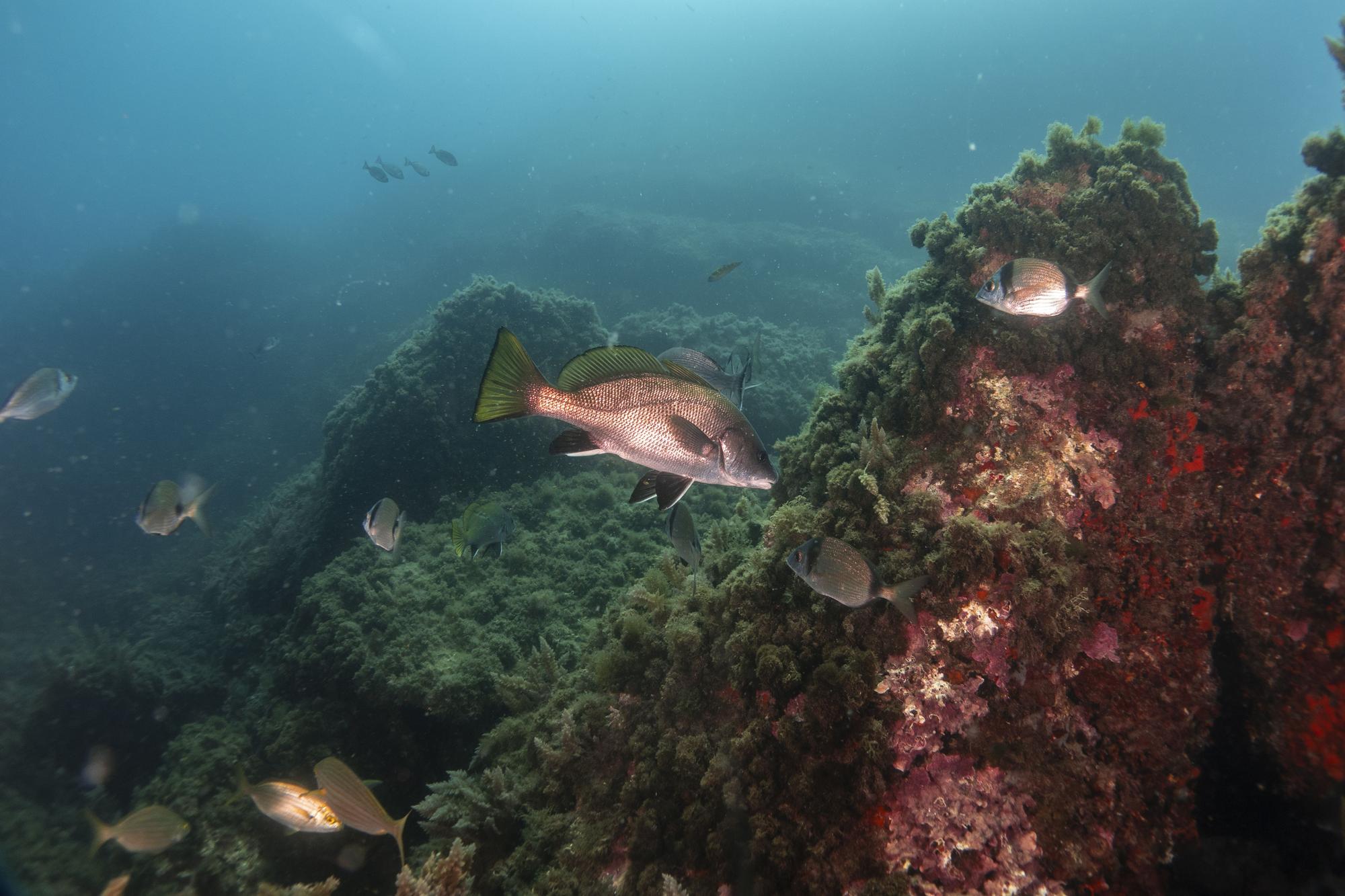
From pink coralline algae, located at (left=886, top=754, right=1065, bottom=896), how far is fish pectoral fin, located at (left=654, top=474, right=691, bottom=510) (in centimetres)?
210

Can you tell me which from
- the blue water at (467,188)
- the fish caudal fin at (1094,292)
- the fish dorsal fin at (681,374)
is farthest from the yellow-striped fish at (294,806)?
the blue water at (467,188)

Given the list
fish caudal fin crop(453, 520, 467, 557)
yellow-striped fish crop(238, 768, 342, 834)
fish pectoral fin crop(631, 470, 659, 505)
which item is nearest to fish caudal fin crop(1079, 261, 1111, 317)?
fish pectoral fin crop(631, 470, 659, 505)

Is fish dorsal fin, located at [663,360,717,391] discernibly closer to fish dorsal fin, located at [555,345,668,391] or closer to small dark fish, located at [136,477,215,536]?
fish dorsal fin, located at [555,345,668,391]

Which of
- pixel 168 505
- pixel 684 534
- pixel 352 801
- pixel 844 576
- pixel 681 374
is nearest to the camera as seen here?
pixel 681 374

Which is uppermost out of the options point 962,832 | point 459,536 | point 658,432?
point 658,432

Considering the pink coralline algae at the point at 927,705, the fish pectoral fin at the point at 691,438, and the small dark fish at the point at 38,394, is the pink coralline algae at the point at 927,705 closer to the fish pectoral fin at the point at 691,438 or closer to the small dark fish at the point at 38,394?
the fish pectoral fin at the point at 691,438

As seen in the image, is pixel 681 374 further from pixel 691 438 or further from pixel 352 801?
pixel 352 801

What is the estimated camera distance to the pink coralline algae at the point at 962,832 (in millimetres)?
2711

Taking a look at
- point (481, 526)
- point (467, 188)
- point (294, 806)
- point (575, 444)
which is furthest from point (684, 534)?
point (467, 188)

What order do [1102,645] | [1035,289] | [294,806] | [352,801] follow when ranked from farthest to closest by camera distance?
[294,806], [352,801], [1035,289], [1102,645]

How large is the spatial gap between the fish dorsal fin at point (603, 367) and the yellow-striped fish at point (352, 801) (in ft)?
11.0

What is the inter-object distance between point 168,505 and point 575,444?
622cm

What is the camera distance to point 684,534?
4.21 m

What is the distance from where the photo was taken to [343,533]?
10.3 metres
